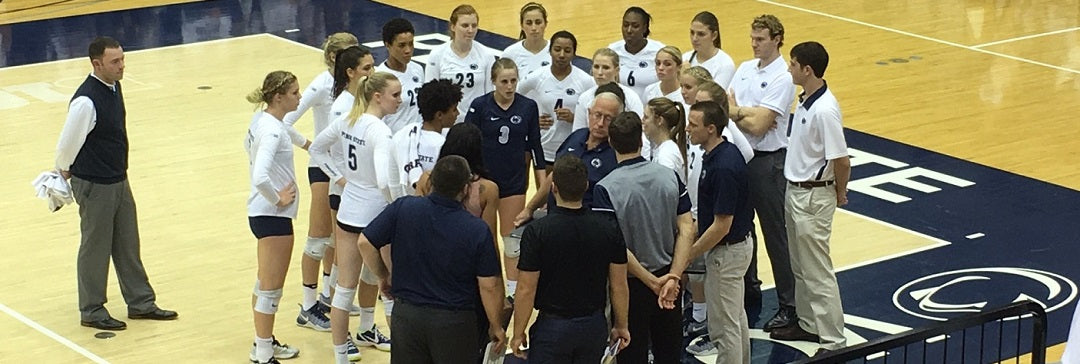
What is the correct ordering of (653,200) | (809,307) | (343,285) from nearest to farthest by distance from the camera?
(653,200) → (343,285) → (809,307)

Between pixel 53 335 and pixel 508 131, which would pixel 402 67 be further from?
pixel 53 335

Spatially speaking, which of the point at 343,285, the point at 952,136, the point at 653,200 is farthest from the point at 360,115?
the point at 952,136

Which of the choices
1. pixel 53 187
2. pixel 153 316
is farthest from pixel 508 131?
pixel 53 187

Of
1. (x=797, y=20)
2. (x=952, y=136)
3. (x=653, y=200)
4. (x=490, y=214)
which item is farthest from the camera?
(x=797, y=20)

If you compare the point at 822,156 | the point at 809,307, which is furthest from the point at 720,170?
the point at 809,307

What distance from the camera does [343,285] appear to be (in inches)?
329

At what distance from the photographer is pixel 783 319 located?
935 centimetres

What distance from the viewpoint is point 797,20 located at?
63.6 feet

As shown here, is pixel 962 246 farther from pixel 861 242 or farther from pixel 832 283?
pixel 832 283

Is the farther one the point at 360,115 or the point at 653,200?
the point at 360,115

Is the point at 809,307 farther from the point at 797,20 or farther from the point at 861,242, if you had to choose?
the point at 797,20

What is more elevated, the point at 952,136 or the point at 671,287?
A: the point at 671,287

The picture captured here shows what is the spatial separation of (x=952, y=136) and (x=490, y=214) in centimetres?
719

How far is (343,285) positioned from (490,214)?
1.04m
